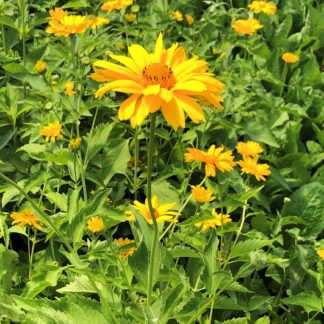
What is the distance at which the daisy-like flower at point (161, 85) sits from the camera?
41.1 inches

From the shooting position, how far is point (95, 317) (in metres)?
1.30

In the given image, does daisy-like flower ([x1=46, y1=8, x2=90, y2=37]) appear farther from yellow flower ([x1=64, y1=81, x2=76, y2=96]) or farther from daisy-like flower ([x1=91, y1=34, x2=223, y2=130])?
daisy-like flower ([x1=91, y1=34, x2=223, y2=130])

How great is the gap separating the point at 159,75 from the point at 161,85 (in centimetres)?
6

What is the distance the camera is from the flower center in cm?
115

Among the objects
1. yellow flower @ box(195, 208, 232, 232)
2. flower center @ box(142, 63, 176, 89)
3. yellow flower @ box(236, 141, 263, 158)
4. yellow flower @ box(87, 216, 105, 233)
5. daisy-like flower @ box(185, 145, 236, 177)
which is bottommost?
yellow flower @ box(195, 208, 232, 232)

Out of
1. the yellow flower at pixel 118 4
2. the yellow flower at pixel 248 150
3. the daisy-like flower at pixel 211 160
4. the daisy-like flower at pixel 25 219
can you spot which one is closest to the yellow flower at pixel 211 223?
the daisy-like flower at pixel 211 160

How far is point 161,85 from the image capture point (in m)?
1.13

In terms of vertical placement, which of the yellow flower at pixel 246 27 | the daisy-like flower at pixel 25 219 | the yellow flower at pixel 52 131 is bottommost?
the daisy-like flower at pixel 25 219

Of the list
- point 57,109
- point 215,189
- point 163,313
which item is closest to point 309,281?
point 215,189

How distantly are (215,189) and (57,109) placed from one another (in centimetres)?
69

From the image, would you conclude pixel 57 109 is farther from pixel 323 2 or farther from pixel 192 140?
pixel 323 2

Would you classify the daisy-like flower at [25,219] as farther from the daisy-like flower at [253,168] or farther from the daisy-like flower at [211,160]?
the daisy-like flower at [253,168]

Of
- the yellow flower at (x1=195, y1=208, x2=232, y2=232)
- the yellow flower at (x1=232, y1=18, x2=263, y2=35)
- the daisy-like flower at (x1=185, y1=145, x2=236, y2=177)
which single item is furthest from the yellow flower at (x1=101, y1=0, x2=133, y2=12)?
the yellow flower at (x1=195, y1=208, x2=232, y2=232)

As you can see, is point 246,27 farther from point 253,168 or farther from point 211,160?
point 211,160
